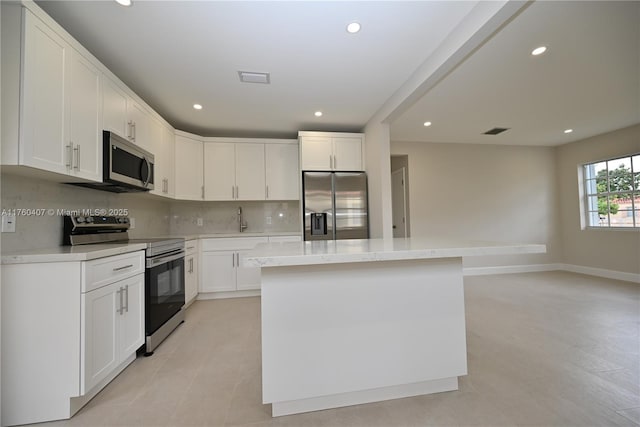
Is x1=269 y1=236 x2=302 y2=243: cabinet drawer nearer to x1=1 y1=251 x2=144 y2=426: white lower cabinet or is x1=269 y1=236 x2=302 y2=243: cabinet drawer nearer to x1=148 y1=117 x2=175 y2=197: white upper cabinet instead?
x1=148 y1=117 x2=175 y2=197: white upper cabinet

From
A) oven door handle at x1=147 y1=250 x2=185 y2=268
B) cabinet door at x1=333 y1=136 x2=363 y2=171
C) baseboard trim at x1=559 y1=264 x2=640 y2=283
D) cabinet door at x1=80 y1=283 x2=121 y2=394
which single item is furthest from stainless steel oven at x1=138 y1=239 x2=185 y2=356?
baseboard trim at x1=559 y1=264 x2=640 y2=283

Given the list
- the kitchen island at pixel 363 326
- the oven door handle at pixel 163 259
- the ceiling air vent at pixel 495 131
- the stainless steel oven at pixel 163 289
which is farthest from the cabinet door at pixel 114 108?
the ceiling air vent at pixel 495 131

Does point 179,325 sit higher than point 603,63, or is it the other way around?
point 603,63

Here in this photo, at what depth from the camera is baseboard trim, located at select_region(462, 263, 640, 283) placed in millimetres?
4425

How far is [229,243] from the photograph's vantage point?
3660mm

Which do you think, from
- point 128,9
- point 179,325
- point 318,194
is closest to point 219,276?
point 179,325

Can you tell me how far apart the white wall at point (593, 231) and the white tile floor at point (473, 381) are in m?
2.13

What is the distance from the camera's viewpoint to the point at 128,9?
1745mm

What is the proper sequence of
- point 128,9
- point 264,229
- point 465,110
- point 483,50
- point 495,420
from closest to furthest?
point 495,420, point 128,9, point 483,50, point 465,110, point 264,229

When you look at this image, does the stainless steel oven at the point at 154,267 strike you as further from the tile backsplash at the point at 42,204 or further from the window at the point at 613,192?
the window at the point at 613,192

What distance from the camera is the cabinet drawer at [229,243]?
11.8ft

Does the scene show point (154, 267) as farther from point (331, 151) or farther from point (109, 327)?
point (331, 151)

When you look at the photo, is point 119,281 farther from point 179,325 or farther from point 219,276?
point 219,276

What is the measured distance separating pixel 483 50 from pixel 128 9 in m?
2.75
